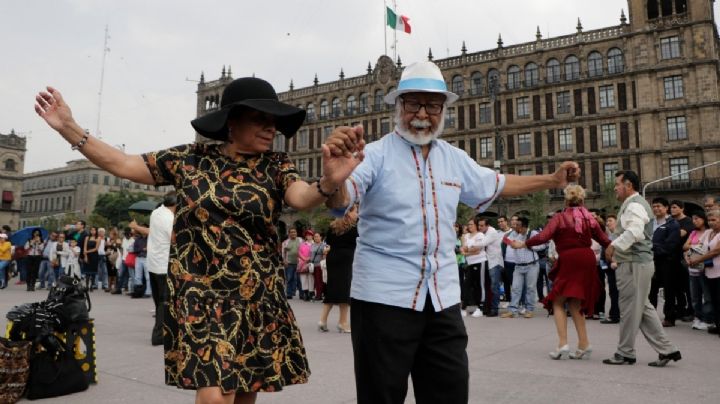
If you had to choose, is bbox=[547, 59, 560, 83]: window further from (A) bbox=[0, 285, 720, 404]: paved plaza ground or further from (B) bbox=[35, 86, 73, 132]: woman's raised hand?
(B) bbox=[35, 86, 73, 132]: woman's raised hand

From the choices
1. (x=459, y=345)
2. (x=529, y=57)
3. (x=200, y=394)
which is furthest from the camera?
(x=529, y=57)

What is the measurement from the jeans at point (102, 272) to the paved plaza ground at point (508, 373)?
873 cm

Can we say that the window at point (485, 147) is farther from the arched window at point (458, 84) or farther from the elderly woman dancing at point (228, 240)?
the elderly woman dancing at point (228, 240)

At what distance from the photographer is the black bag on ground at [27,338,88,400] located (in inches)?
165

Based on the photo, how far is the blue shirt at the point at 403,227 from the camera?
2414 mm

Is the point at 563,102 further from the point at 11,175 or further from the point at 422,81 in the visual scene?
the point at 11,175

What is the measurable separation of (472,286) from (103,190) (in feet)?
319

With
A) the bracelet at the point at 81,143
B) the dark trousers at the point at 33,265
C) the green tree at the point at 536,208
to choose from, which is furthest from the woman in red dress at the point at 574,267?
the green tree at the point at 536,208

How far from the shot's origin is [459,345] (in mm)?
2477

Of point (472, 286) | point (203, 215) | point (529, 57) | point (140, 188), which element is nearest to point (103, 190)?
point (140, 188)

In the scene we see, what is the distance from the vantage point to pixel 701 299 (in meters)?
8.62

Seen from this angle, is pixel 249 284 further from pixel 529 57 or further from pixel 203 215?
pixel 529 57

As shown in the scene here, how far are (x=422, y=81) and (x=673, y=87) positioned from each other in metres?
46.8

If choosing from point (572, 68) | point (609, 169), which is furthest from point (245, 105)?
point (572, 68)
